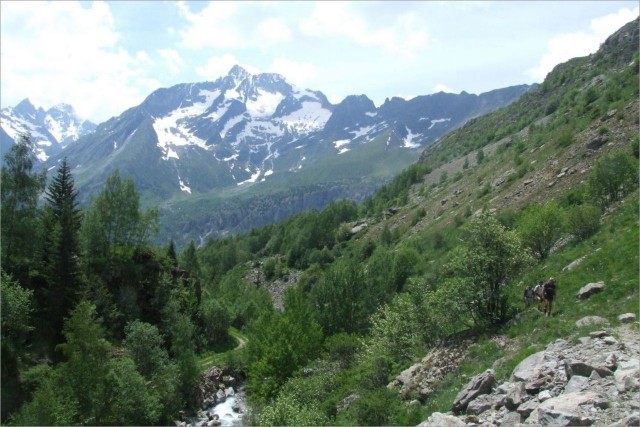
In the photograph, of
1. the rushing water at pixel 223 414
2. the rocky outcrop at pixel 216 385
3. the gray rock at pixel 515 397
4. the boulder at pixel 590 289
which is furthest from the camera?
the rocky outcrop at pixel 216 385

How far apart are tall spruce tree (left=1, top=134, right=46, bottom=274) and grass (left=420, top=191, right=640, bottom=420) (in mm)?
48042

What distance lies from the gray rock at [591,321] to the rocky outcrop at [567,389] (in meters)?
1.29

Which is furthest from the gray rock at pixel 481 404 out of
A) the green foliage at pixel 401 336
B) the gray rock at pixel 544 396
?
the green foliage at pixel 401 336

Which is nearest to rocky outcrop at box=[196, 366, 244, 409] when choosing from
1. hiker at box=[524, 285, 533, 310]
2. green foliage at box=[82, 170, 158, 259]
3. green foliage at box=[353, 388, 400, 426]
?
green foliage at box=[82, 170, 158, 259]

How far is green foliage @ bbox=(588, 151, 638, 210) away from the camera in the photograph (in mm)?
47594

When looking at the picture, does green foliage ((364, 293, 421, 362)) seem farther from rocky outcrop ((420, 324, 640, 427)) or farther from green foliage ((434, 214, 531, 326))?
rocky outcrop ((420, 324, 640, 427))

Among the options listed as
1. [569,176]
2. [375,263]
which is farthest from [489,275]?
[375,263]

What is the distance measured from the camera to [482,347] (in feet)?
100

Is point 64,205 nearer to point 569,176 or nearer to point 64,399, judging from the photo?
point 64,399

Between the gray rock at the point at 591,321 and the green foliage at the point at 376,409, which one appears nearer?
the gray rock at the point at 591,321

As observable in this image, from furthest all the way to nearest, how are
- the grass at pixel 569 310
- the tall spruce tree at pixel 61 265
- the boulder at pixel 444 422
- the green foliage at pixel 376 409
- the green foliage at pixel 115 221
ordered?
the green foliage at pixel 115 221 < the tall spruce tree at pixel 61 265 < the green foliage at pixel 376 409 < the grass at pixel 569 310 < the boulder at pixel 444 422

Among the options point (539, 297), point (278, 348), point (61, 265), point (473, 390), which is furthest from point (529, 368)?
point (61, 265)

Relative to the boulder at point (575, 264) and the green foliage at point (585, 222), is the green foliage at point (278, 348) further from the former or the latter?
the green foliage at point (585, 222)

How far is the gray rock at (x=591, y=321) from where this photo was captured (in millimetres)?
25094
